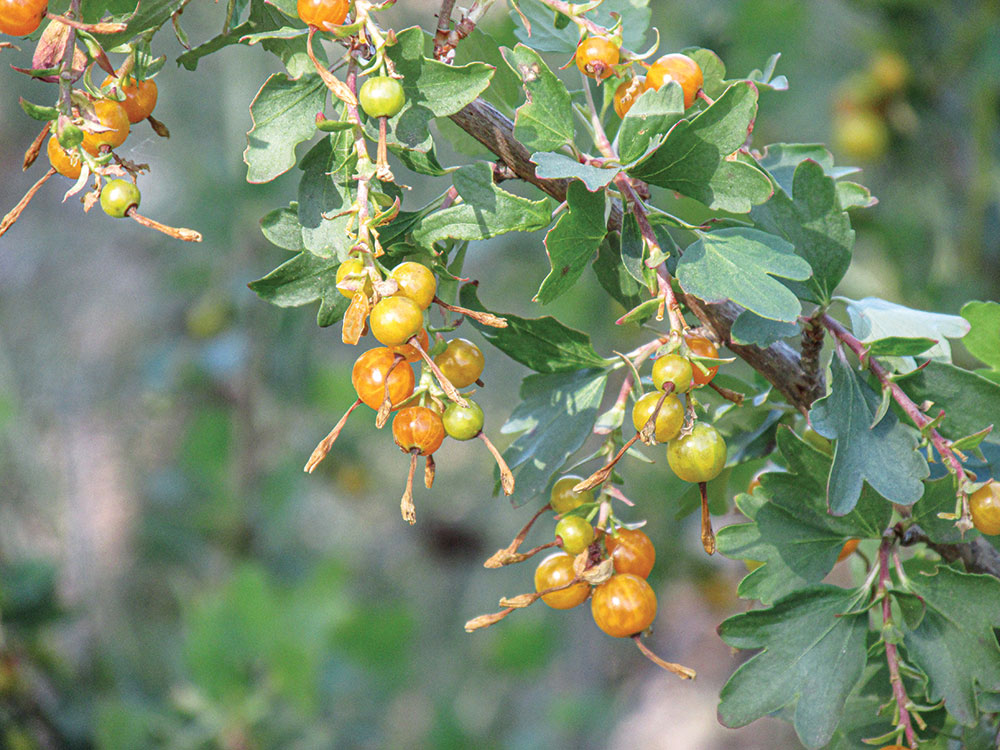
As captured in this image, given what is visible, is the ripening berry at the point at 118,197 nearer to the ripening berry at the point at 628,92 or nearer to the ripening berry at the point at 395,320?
the ripening berry at the point at 395,320

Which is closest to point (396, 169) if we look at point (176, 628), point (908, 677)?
point (176, 628)

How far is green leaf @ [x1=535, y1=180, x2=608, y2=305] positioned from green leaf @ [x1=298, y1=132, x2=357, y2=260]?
4.4 inches

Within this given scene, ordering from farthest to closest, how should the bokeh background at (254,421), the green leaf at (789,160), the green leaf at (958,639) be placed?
1. the bokeh background at (254,421)
2. the green leaf at (789,160)
3. the green leaf at (958,639)

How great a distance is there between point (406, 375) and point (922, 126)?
1625 mm

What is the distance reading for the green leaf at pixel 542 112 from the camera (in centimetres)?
44

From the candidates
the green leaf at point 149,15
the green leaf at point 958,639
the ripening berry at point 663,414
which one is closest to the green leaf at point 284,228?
the green leaf at point 149,15

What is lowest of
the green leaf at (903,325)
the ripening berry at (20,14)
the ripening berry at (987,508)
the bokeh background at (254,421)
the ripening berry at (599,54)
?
the bokeh background at (254,421)

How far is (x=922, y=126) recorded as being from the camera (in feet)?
5.46

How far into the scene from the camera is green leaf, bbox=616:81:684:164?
0.43m

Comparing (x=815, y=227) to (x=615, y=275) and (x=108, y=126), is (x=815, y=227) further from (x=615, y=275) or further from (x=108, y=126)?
(x=108, y=126)

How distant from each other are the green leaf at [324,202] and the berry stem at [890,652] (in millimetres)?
381

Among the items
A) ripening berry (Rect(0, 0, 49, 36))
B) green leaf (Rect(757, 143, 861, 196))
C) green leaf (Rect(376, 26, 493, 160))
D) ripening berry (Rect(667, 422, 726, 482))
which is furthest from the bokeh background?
ripening berry (Rect(0, 0, 49, 36))

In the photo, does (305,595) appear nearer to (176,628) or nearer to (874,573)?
(176,628)

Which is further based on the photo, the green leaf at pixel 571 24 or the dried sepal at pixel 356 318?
the green leaf at pixel 571 24
